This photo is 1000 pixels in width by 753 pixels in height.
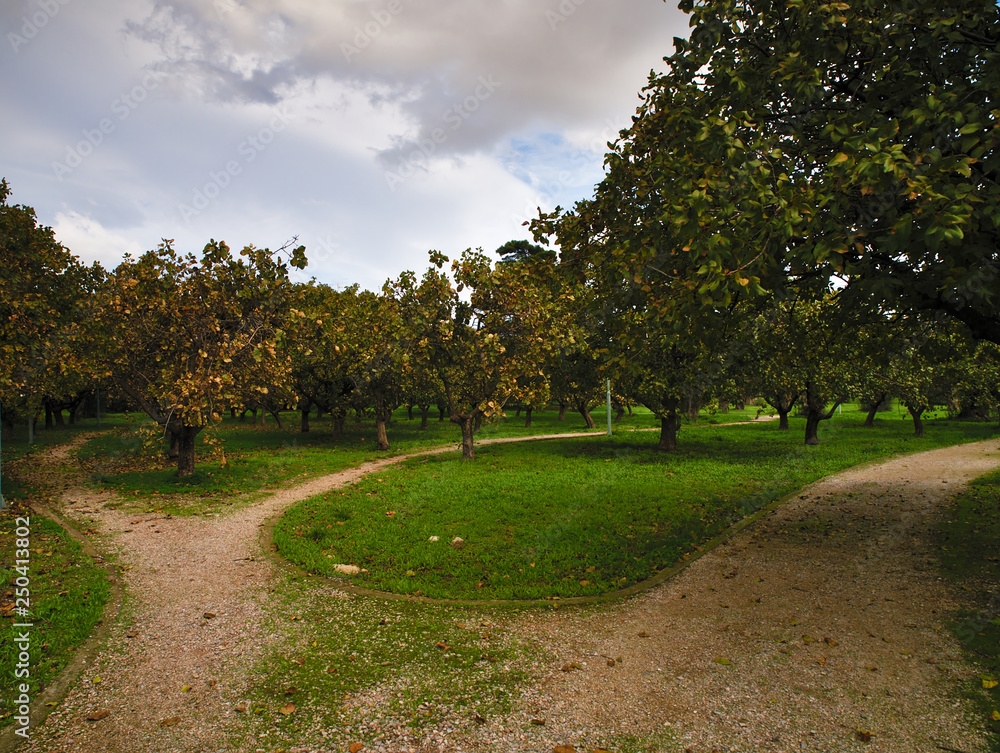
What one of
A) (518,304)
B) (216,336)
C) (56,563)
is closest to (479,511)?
(56,563)

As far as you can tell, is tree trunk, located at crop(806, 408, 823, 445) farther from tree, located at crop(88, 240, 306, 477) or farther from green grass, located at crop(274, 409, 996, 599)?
tree, located at crop(88, 240, 306, 477)

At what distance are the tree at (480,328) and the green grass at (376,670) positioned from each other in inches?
510

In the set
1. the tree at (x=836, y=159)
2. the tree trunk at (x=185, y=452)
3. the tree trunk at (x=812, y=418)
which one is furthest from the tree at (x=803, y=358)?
the tree trunk at (x=185, y=452)

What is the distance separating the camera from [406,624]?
657cm

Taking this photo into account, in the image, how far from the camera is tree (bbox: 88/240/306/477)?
1382cm

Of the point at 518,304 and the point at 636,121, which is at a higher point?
the point at 636,121

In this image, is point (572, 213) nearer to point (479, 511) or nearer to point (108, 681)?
point (479, 511)

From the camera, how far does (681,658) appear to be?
18.7 ft

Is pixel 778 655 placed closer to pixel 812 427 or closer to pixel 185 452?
pixel 185 452

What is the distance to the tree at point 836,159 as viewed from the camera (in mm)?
5352

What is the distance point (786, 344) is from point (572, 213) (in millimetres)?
5760

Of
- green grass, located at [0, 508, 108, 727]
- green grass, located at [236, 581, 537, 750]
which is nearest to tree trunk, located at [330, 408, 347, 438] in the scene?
green grass, located at [0, 508, 108, 727]

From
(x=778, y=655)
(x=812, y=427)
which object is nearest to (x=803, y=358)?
(x=778, y=655)

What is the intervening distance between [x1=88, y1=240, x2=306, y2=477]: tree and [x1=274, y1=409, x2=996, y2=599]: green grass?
3853mm
